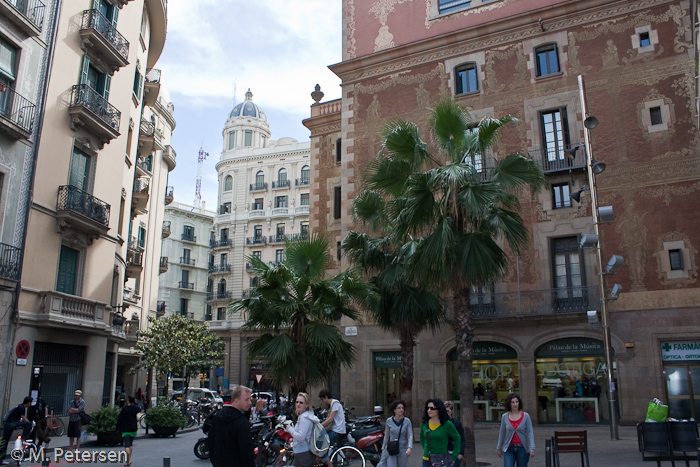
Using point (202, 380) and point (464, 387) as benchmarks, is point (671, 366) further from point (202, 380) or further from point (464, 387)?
point (202, 380)

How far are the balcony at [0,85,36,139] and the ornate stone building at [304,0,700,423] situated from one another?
13.1 m

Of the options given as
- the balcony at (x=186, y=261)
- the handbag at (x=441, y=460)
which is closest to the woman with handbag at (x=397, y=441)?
the handbag at (x=441, y=460)

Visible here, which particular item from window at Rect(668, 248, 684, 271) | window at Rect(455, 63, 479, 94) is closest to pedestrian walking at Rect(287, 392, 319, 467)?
window at Rect(668, 248, 684, 271)

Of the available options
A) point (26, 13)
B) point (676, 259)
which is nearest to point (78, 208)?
point (26, 13)

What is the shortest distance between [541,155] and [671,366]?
878cm

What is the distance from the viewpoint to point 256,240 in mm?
61625

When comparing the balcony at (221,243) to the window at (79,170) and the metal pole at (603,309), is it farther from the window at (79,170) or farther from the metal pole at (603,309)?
the metal pole at (603,309)

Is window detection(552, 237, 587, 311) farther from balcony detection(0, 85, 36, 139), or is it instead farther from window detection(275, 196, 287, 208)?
window detection(275, 196, 287, 208)

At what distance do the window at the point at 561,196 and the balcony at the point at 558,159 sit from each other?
712 millimetres

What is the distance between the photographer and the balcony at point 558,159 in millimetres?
22453

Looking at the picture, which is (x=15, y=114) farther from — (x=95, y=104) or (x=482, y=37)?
(x=482, y=37)

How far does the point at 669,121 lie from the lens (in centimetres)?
2166

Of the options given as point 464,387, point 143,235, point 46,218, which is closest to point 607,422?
point 464,387

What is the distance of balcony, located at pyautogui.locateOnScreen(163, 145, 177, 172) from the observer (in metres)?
46.1
